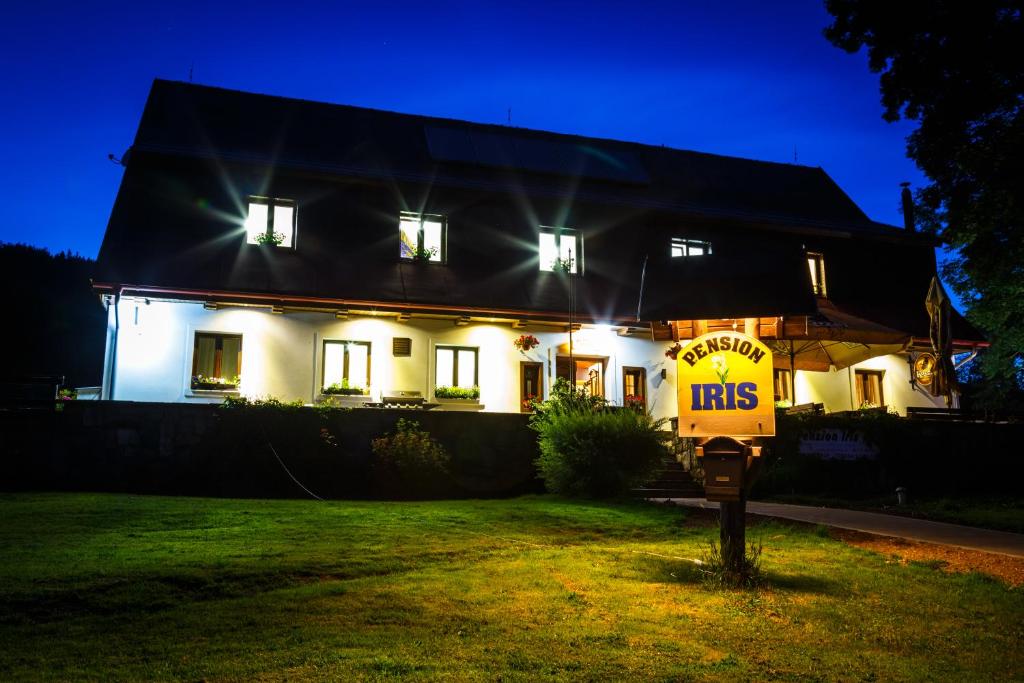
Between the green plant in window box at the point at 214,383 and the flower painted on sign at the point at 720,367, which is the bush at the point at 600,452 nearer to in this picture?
the flower painted on sign at the point at 720,367

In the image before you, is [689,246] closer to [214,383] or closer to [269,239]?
[269,239]

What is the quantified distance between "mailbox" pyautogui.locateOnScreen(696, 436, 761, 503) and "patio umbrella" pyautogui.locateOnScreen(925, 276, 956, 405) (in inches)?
518

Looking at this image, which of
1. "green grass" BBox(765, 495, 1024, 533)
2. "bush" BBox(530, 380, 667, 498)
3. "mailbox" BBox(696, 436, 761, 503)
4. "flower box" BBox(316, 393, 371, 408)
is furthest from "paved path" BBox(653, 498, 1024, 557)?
"flower box" BBox(316, 393, 371, 408)

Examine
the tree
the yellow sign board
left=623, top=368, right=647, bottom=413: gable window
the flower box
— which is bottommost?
the yellow sign board

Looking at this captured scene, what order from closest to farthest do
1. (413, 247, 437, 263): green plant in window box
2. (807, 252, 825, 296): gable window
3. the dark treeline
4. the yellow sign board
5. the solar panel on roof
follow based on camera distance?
the yellow sign board
(413, 247, 437, 263): green plant in window box
the solar panel on roof
(807, 252, 825, 296): gable window
the dark treeline

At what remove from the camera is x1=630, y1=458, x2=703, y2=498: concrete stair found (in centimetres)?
1644

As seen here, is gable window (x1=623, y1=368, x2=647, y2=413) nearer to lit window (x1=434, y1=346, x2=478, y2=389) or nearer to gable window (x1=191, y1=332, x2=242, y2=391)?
lit window (x1=434, y1=346, x2=478, y2=389)

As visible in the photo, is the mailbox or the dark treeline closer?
the mailbox

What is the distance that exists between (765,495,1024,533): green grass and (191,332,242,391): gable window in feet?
39.9

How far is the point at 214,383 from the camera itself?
62.0 ft

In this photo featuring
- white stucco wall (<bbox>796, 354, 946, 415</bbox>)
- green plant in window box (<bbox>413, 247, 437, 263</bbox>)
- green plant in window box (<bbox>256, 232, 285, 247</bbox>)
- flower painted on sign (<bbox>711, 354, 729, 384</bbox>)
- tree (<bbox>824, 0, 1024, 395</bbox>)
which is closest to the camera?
flower painted on sign (<bbox>711, 354, 729, 384</bbox>)

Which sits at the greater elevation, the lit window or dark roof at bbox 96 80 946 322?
dark roof at bbox 96 80 946 322

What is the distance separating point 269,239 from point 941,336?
1620 centimetres

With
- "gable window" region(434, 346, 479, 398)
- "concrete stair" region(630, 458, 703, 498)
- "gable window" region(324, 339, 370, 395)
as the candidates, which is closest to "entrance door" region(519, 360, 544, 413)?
"gable window" region(434, 346, 479, 398)
